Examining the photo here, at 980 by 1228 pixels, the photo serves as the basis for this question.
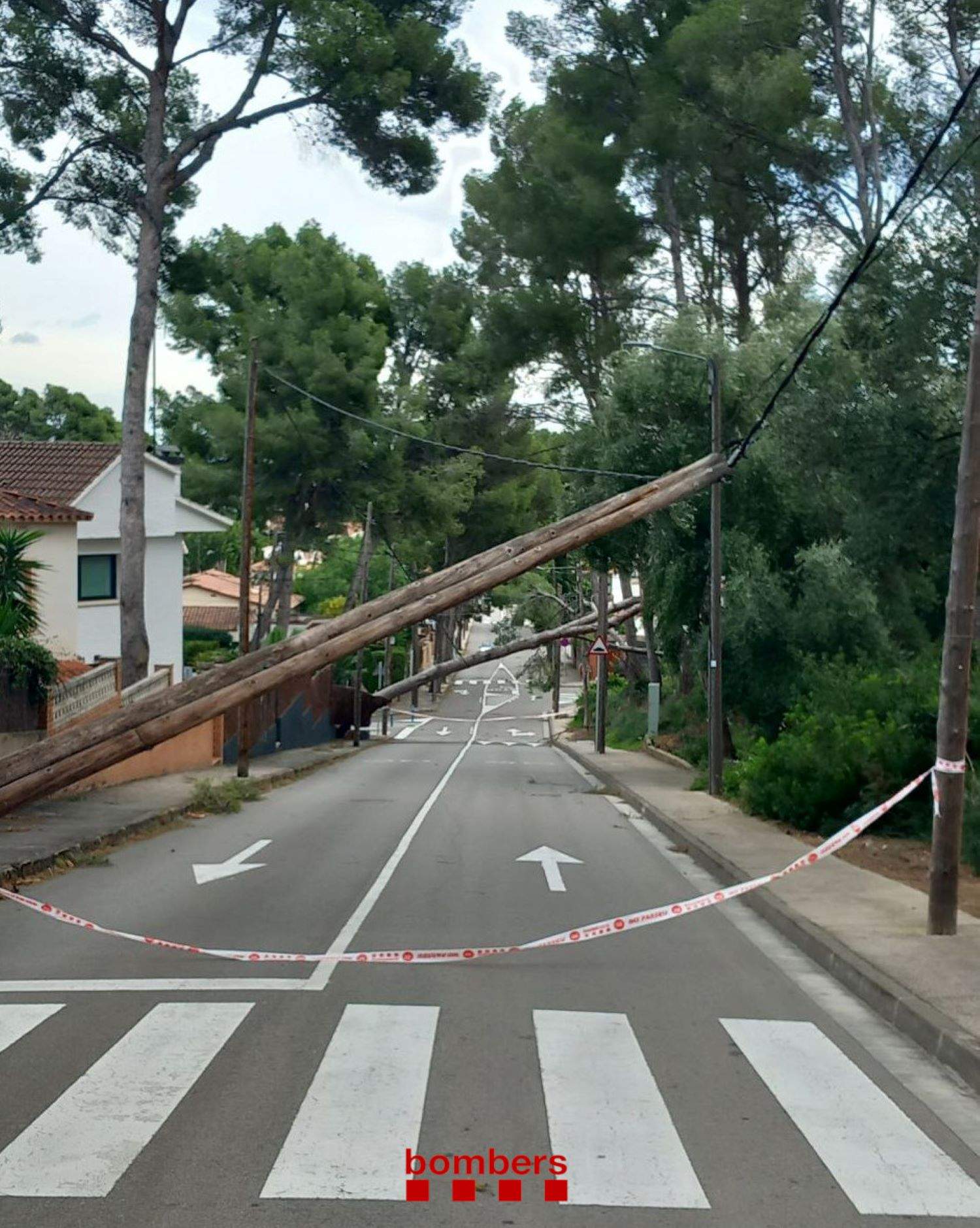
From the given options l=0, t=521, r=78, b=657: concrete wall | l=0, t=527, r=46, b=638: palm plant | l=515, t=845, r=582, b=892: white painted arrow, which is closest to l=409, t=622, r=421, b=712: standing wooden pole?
l=0, t=521, r=78, b=657: concrete wall

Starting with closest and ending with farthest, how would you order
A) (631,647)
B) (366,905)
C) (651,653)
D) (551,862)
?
1. (366,905)
2. (551,862)
3. (651,653)
4. (631,647)

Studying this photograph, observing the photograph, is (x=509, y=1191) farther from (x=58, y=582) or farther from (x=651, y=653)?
(x=651, y=653)

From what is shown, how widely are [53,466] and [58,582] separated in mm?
6402

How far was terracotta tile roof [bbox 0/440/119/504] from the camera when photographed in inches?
1318

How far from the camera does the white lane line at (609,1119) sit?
221 inches

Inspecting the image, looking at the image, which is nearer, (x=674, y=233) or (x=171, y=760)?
(x=171, y=760)

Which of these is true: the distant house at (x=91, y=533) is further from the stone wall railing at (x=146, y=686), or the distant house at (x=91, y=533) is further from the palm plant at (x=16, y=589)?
the palm plant at (x=16, y=589)

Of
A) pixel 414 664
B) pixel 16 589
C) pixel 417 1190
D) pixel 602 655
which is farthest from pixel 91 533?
pixel 414 664

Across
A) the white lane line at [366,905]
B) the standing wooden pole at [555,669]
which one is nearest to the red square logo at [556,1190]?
the white lane line at [366,905]

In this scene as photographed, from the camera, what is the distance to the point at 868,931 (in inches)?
441

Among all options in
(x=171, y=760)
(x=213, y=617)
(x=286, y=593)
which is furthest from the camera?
(x=213, y=617)

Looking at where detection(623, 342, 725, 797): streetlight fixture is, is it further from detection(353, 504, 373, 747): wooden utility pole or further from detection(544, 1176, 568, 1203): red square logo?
detection(353, 504, 373, 747): wooden utility pole

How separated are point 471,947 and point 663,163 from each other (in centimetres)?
2292

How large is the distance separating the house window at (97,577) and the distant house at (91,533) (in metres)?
0.02
